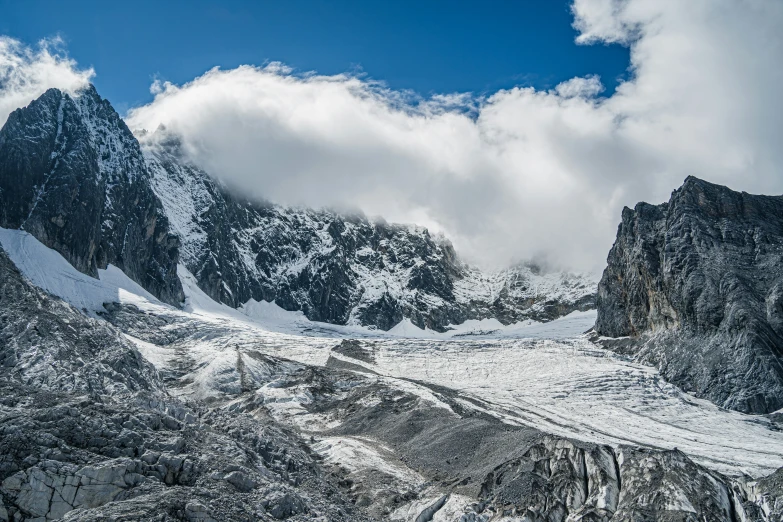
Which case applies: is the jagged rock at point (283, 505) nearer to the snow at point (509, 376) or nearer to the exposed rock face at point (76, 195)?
the snow at point (509, 376)

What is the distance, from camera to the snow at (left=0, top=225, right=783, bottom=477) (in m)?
97.9

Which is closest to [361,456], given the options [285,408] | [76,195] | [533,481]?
[533,481]

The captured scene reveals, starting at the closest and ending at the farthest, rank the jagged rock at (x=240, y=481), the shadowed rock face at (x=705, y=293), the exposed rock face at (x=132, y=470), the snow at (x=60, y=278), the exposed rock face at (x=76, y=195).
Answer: the exposed rock face at (x=132, y=470) → the jagged rock at (x=240, y=481) → the shadowed rock face at (x=705, y=293) → the snow at (x=60, y=278) → the exposed rock face at (x=76, y=195)

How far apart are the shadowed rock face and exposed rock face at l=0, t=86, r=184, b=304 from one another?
113994mm

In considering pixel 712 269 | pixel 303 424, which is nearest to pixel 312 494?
pixel 303 424

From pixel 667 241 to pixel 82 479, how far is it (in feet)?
450

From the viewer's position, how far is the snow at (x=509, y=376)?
9788cm

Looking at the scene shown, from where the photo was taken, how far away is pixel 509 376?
138 m

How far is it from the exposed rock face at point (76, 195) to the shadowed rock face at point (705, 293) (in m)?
114

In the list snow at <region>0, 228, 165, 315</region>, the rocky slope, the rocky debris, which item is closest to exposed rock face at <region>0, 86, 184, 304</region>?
snow at <region>0, 228, 165, 315</region>

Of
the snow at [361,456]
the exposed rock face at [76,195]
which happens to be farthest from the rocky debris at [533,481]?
the exposed rock face at [76,195]

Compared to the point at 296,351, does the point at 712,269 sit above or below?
above

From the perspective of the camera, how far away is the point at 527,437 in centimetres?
6738

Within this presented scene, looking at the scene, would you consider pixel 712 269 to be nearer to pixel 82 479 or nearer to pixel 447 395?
pixel 447 395
